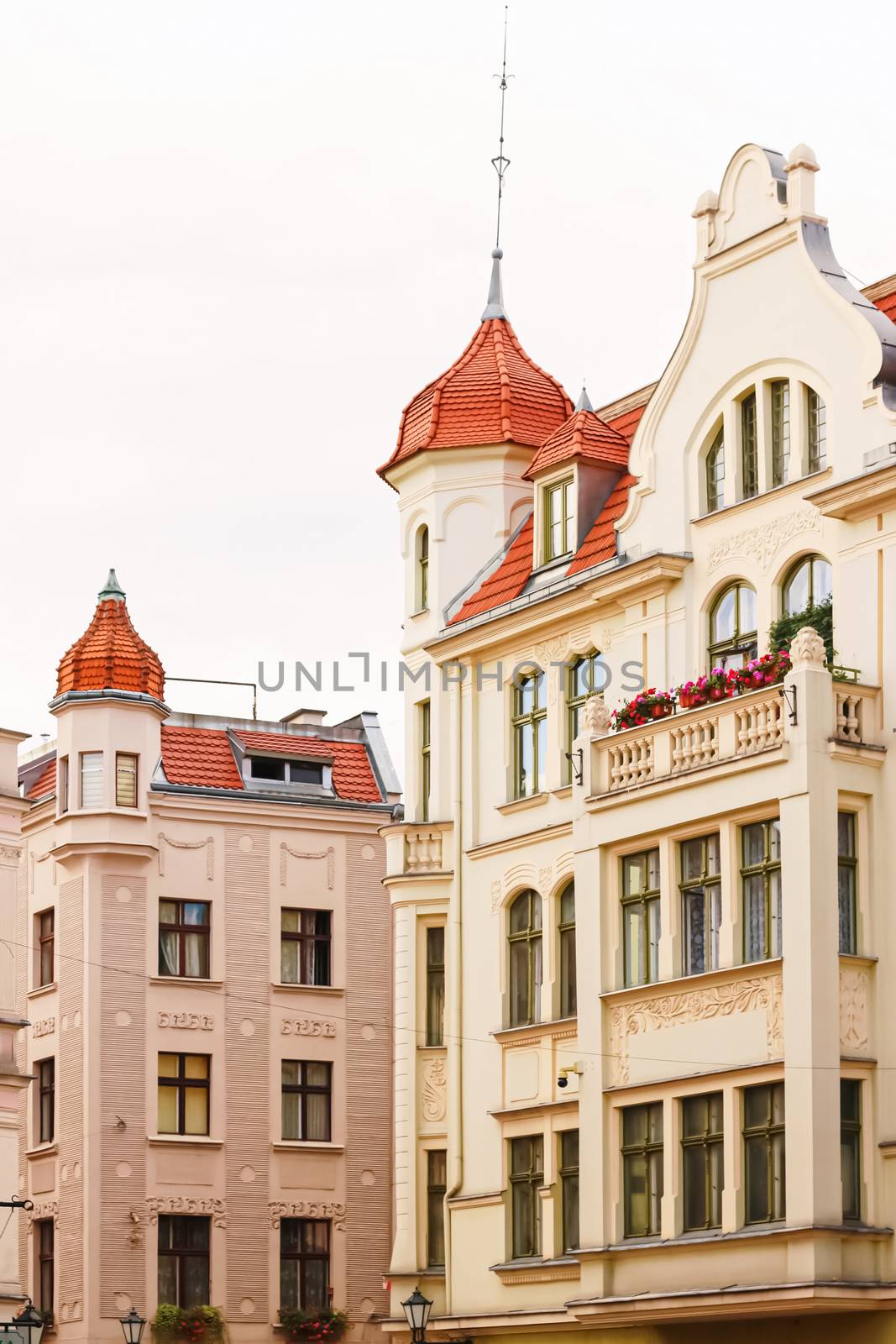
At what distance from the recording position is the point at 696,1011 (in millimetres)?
31422

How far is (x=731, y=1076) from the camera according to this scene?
30.6 meters

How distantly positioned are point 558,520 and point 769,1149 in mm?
11496

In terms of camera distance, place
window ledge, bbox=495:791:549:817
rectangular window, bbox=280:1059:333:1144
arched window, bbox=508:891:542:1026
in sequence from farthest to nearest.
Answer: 1. rectangular window, bbox=280:1059:333:1144
2. window ledge, bbox=495:791:549:817
3. arched window, bbox=508:891:542:1026

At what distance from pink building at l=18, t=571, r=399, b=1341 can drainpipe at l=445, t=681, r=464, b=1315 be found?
752cm

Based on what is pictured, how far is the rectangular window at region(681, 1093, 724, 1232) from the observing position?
3088 cm

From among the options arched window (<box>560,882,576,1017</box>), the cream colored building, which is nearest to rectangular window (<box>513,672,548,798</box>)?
the cream colored building

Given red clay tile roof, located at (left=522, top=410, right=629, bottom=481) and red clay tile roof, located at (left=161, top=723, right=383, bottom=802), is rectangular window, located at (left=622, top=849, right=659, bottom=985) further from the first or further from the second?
red clay tile roof, located at (left=161, top=723, right=383, bottom=802)

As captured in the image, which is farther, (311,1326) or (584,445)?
(311,1326)

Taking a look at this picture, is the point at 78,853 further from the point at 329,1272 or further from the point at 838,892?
the point at 838,892

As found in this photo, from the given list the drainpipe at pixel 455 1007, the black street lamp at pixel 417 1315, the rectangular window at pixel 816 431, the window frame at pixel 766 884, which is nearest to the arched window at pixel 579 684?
the drainpipe at pixel 455 1007

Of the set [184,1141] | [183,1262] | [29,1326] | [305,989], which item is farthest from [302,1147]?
[29,1326]

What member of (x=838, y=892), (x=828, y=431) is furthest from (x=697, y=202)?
(x=838, y=892)

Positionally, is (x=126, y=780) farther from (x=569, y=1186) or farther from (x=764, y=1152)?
(x=764, y=1152)

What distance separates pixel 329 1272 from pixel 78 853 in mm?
8443
